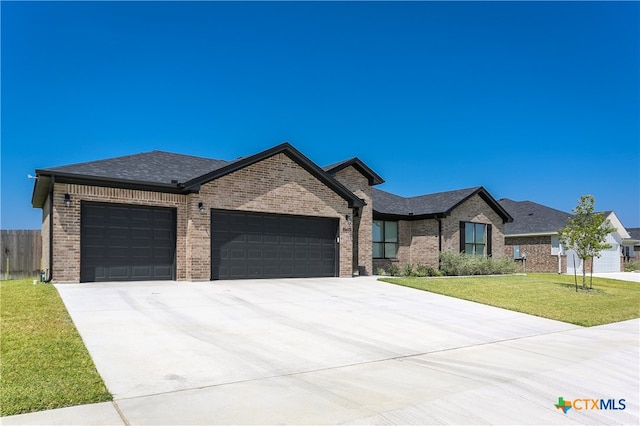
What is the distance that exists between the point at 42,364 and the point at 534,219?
109 ft

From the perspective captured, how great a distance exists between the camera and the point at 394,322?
10312mm

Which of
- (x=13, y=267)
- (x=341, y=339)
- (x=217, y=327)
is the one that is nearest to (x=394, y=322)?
(x=341, y=339)

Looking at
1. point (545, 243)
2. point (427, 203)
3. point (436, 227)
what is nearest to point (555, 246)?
point (545, 243)

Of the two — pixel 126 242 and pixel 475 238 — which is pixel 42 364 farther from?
pixel 475 238

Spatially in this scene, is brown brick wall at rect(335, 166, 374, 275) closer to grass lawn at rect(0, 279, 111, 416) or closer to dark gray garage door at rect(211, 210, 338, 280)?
dark gray garage door at rect(211, 210, 338, 280)

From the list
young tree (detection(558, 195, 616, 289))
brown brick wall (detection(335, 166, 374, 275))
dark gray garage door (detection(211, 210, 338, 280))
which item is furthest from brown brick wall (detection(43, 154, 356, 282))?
young tree (detection(558, 195, 616, 289))

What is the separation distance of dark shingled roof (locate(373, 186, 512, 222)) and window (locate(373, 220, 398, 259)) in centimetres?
74

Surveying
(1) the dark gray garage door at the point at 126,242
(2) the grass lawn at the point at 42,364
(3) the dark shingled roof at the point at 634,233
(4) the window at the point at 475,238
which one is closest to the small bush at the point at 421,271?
(4) the window at the point at 475,238

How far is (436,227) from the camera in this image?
23.8 m

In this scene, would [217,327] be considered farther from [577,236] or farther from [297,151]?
[577,236]

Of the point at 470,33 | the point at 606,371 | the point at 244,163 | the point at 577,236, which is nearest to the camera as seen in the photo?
the point at 606,371

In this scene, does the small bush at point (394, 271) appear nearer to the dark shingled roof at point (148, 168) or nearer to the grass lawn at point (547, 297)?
the grass lawn at point (547, 297)

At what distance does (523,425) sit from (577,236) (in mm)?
16139

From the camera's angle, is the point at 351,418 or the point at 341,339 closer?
the point at 351,418
